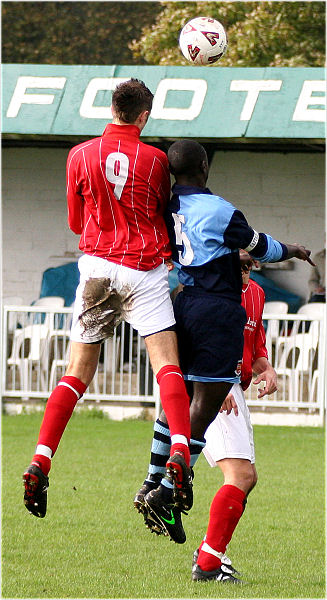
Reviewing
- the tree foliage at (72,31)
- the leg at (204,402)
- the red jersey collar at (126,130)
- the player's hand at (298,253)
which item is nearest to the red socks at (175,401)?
the leg at (204,402)

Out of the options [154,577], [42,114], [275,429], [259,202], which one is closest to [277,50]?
[259,202]

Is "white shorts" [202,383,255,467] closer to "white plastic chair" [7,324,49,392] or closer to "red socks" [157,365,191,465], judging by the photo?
"red socks" [157,365,191,465]

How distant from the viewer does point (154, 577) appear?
7.03m

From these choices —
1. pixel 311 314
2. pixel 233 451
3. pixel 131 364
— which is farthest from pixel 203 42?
pixel 311 314

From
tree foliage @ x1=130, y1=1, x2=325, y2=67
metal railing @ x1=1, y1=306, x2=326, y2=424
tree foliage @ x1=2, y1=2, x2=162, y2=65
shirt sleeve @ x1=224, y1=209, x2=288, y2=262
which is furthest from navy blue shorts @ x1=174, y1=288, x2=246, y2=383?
tree foliage @ x1=2, y1=2, x2=162, y2=65

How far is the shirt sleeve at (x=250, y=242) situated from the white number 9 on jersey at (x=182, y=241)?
0.19 metres

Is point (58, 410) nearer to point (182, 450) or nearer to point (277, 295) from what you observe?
point (182, 450)

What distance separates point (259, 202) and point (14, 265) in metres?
4.12

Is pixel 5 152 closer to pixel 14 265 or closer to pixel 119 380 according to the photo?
pixel 14 265

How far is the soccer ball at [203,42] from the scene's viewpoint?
6.28 meters

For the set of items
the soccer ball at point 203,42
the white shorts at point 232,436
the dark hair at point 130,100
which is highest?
the soccer ball at point 203,42

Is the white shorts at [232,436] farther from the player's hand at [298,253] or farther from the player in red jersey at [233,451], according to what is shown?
the player's hand at [298,253]

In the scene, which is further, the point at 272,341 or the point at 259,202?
the point at 259,202

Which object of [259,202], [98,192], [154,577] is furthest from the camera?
[259,202]
